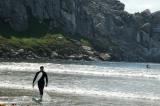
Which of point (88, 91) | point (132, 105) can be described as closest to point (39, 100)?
point (132, 105)

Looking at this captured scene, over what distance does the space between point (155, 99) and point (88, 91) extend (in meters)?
8.86

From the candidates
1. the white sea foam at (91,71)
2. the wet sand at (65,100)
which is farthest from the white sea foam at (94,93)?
the white sea foam at (91,71)

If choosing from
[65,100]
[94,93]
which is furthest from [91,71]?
[65,100]

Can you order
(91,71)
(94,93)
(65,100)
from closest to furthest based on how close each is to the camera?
(65,100) → (94,93) → (91,71)

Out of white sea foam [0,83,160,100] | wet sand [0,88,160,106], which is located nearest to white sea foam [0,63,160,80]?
white sea foam [0,83,160,100]

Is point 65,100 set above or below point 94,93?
above

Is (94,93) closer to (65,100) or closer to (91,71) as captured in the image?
(65,100)

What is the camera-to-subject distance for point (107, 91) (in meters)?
54.4

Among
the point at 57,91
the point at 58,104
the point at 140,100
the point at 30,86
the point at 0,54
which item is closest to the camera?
the point at 58,104

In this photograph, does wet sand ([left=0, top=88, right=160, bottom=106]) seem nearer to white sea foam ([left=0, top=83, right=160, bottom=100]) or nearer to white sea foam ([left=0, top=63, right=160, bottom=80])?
white sea foam ([left=0, top=83, right=160, bottom=100])

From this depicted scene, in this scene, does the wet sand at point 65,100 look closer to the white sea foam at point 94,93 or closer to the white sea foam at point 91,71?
the white sea foam at point 94,93

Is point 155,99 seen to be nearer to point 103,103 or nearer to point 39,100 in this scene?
point 103,103

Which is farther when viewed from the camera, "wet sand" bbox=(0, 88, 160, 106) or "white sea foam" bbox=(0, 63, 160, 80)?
"white sea foam" bbox=(0, 63, 160, 80)

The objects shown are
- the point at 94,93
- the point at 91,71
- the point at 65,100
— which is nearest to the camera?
the point at 65,100
